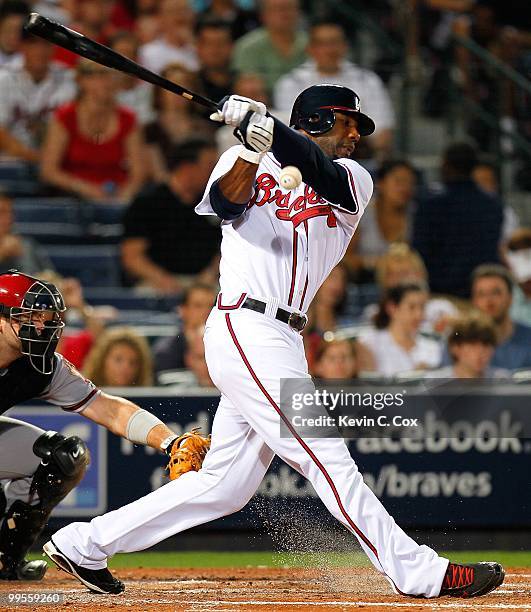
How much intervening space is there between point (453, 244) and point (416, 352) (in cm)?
129

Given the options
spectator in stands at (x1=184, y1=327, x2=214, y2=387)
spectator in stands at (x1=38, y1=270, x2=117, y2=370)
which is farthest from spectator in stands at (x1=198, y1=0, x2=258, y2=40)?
spectator in stands at (x1=184, y1=327, x2=214, y2=387)

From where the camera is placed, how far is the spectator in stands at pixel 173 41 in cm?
941

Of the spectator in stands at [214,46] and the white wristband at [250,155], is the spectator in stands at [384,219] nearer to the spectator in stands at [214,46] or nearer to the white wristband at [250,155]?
the spectator in stands at [214,46]

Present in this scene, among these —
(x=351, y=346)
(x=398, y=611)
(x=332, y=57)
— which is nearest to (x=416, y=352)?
(x=351, y=346)

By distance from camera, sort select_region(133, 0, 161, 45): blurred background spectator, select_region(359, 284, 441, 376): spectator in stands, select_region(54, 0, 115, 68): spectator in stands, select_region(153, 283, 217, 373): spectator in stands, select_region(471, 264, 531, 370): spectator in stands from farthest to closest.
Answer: select_region(133, 0, 161, 45): blurred background spectator, select_region(54, 0, 115, 68): spectator in stands, select_region(471, 264, 531, 370): spectator in stands, select_region(359, 284, 441, 376): spectator in stands, select_region(153, 283, 217, 373): spectator in stands

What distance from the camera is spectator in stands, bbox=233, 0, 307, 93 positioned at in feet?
30.8

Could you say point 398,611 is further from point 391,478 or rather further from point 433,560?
point 391,478

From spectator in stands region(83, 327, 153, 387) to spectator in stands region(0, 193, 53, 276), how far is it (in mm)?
1263

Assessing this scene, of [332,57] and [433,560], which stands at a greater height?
[332,57]

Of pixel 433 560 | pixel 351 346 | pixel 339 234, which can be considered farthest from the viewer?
pixel 351 346

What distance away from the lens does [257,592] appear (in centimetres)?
482

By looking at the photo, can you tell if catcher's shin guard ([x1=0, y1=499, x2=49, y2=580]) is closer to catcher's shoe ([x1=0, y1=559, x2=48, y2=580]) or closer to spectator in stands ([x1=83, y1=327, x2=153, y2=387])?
catcher's shoe ([x1=0, y1=559, x2=48, y2=580])

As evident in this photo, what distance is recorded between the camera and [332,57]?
900cm

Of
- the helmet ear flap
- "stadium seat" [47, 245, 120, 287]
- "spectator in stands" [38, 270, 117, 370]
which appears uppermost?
the helmet ear flap
